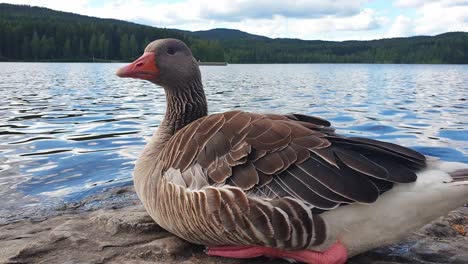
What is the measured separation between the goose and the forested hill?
10106 centimetres

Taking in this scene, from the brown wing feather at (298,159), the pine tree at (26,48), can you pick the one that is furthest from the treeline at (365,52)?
the brown wing feather at (298,159)

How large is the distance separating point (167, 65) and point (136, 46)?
331 ft

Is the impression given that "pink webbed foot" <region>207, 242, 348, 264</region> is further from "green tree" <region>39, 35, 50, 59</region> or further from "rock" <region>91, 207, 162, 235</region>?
"green tree" <region>39, 35, 50, 59</region>

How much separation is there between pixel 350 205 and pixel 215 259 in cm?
131

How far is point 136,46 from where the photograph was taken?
10262 centimetres

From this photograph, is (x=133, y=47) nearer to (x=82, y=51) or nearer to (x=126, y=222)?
(x=82, y=51)

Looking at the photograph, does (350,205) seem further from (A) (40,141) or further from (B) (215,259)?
(A) (40,141)

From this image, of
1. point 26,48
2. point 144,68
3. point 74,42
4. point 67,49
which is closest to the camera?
point 144,68

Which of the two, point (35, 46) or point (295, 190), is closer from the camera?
point (295, 190)

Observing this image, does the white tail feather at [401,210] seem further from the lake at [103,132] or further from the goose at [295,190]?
the lake at [103,132]

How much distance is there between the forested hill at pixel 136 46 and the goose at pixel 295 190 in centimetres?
10106

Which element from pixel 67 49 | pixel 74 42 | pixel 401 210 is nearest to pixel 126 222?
pixel 401 210

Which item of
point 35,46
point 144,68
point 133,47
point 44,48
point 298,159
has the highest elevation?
point 144,68

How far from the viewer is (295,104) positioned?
64.4 feet
